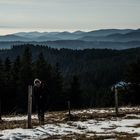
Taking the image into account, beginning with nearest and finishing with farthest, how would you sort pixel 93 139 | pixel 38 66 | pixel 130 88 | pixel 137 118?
1. pixel 93 139
2. pixel 137 118
3. pixel 130 88
4. pixel 38 66

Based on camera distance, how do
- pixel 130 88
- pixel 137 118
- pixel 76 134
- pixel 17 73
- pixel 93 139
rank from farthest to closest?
pixel 17 73 → pixel 130 88 → pixel 137 118 → pixel 76 134 → pixel 93 139

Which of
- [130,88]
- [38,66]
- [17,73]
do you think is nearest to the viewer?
[130,88]

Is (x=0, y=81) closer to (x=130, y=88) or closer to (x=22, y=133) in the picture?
(x=130, y=88)

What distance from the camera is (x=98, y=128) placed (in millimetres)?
19828

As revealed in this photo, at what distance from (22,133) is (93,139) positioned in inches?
112

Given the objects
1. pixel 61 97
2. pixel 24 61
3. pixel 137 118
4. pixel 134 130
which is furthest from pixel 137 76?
pixel 134 130

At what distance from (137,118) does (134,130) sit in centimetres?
498

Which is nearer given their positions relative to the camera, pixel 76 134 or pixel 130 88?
pixel 76 134

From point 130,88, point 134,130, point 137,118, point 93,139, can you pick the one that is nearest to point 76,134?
point 93,139

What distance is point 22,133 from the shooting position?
1725cm

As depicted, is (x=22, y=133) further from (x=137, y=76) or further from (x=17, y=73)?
(x=17, y=73)

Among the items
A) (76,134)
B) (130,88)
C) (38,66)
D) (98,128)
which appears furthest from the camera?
(38,66)

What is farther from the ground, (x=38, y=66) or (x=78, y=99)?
(x=38, y=66)

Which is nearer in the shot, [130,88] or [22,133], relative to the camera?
[22,133]
